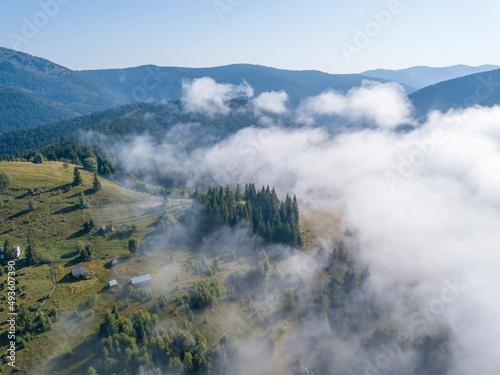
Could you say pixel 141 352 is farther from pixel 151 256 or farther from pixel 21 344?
pixel 151 256

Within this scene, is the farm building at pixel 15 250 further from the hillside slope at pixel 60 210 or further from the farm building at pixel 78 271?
the farm building at pixel 78 271

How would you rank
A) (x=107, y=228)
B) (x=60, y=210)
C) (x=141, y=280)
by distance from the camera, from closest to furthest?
1. (x=141, y=280)
2. (x=107, y=228)
3. (x=60, y=210)

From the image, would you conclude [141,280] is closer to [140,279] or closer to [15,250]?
[140,279]

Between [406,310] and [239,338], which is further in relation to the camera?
[406,310]

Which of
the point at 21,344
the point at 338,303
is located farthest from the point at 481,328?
the point at 21,344

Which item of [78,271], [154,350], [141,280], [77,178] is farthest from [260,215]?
[77,178]

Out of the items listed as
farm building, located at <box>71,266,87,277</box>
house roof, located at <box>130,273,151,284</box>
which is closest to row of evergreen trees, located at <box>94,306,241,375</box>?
house roof, located at <box>130,273,151,284</box>

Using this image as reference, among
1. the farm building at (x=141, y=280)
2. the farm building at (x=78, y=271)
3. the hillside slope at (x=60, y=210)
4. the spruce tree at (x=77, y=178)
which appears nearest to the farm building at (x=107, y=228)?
the hillside slope at (x=60, y=210)

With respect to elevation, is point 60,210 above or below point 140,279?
above
